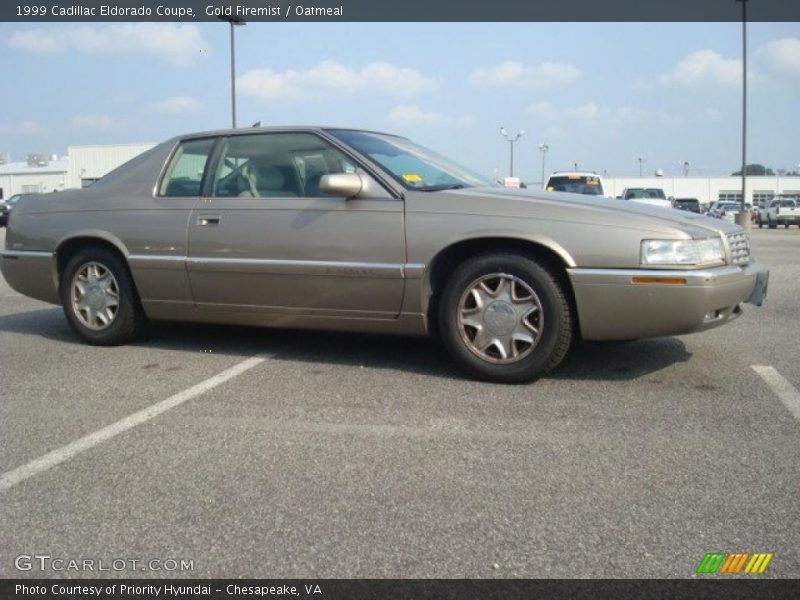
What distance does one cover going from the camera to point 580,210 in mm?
4105

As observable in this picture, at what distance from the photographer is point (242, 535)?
2.45m

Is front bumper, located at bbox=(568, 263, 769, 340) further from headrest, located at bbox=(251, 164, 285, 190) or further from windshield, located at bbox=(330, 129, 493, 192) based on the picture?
headrest, located at bbox=(251, 164, 285, 190)

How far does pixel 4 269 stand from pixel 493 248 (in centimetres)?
384

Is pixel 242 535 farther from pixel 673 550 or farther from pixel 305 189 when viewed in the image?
pixel 305 189

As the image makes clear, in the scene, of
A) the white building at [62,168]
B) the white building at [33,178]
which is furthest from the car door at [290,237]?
the white building at [33,178]

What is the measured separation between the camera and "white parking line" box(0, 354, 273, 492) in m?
A: 3.01

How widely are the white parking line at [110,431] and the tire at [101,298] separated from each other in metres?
1.02

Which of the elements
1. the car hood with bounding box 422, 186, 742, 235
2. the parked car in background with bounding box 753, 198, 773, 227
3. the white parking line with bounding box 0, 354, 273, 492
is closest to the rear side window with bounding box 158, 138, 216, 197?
the white parking line with bounding box 0, 354, 273, 492

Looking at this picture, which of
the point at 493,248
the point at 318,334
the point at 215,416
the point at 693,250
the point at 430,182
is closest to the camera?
the point at 215,416

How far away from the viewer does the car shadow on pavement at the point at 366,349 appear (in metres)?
4.59

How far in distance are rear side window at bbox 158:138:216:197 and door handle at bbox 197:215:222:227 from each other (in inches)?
8.8
